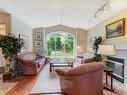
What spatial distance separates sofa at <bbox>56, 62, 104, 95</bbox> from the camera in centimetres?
375

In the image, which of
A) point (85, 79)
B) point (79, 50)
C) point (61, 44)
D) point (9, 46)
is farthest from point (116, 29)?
point (61, 44)

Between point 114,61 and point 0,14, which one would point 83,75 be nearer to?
point 114,61

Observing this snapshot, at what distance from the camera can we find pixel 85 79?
12.4 feet

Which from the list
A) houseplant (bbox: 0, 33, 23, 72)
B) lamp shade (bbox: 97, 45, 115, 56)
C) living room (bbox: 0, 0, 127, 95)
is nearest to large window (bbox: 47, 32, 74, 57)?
living room (bbox: 0, 0, 127, 95)

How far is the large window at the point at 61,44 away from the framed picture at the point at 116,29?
583 centimetres

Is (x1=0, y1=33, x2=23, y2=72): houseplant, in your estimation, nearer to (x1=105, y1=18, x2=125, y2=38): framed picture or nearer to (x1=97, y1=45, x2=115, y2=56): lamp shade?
(x1=97, y1=45, x2=115, y2=56): lamp shade

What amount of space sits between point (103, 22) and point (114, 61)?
8.80 feet

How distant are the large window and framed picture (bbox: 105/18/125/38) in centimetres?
583

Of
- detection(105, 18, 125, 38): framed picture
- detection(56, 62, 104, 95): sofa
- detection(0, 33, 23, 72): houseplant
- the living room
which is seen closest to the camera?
detection(56, 62, 104, 95): sofa

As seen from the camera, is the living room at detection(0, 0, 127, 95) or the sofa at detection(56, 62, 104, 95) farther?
the living room at detection(0, 0, 127, 95)

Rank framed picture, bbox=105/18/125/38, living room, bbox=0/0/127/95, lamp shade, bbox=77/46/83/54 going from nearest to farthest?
living room, bbox=0/0/127/95, framed picture, bbox=105/18/125/38, lamp shade, bbox=77/46/83/54

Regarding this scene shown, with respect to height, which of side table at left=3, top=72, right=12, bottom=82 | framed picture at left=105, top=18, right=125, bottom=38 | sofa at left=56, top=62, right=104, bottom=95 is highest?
framed picture at left=105, top=18, right=125, bottom=38

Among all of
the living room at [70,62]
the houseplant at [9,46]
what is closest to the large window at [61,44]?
the living room at [70,62]

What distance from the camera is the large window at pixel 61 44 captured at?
13.1m
